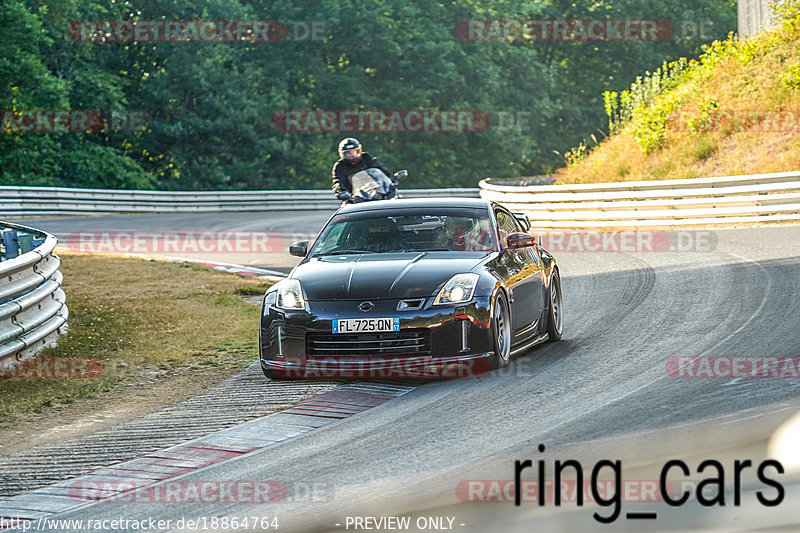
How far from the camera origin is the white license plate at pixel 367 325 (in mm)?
9086

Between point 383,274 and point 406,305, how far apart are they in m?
0.45

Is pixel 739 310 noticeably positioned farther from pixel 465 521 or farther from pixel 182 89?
pixel 182 89

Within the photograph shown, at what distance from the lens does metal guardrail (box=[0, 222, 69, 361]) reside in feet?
35.0

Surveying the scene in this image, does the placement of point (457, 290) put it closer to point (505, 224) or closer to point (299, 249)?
point (299, 249)

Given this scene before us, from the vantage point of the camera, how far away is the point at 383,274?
31.2 feet

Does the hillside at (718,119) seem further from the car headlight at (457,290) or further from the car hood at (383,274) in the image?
the car headlight at (457,290)

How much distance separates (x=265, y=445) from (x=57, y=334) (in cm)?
556

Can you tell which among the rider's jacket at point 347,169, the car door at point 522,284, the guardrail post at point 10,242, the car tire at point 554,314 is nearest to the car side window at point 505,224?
the car door at point 522,284

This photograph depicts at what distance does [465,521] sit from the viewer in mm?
5480

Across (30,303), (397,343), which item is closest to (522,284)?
(397,343)

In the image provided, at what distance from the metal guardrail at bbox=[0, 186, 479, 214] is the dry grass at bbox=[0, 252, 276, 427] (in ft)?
55.8

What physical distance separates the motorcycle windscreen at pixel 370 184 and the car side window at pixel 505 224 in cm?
465

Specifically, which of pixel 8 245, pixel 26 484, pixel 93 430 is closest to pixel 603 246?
pixel 8 245

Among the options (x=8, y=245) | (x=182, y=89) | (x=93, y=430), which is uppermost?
(x=182, y=89)
